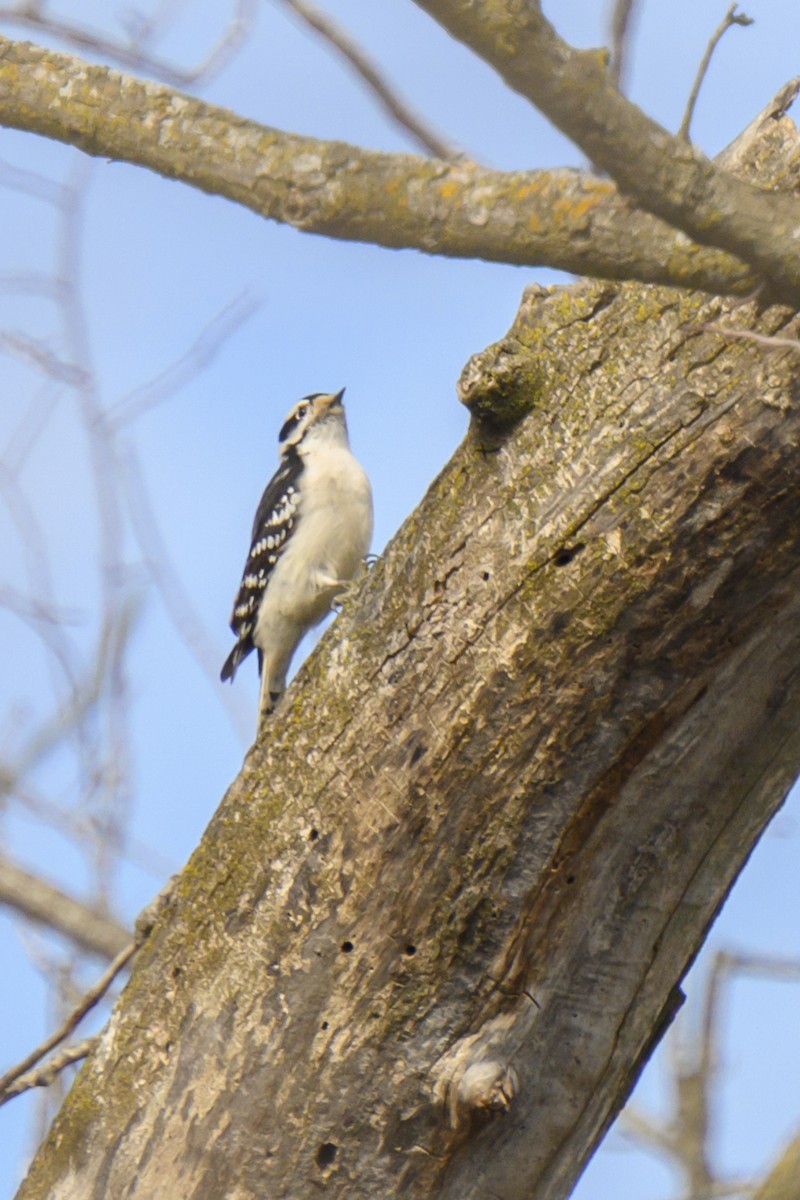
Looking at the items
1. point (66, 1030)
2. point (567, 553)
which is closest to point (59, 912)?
point (66, 1030)

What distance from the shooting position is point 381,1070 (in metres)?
2.96

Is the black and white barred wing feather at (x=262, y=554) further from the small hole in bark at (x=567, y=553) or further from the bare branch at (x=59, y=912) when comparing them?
the small hole in bark at (x=567, y=553)

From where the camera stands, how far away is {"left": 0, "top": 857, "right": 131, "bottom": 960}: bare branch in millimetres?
4836

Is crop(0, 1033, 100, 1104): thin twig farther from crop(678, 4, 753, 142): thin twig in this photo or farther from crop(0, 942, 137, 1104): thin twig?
crop(678, 4, 753, 142): thin twig

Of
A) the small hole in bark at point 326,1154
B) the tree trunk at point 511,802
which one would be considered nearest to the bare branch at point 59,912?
the tree trunk at point 511,802

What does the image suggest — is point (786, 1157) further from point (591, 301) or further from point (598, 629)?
point (591, 301)

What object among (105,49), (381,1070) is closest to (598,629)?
(381,1070)

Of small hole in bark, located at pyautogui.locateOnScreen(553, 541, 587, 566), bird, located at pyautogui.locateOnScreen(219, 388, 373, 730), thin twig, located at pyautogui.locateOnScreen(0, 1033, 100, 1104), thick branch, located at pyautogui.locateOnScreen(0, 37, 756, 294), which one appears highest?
bird, located at pyautogui.locateOnScreen(219, 388, 373, 730)

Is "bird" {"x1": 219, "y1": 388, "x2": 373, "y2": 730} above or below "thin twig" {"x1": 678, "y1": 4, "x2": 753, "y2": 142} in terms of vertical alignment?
above

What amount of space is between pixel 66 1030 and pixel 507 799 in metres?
1.55

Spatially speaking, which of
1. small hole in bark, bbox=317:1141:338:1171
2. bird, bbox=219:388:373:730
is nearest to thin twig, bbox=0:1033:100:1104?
small hole in bark, bbox=317:1141:338:1171

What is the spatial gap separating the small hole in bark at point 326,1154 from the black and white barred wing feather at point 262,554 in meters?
3.82

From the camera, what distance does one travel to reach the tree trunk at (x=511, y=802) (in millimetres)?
2773

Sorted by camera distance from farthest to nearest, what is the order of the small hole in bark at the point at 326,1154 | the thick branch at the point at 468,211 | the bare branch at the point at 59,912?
1. the bare branch at the point at 59,912
2. the small hole in bark at the point at 326,1154
3. the thick branch at the point at 468,211
